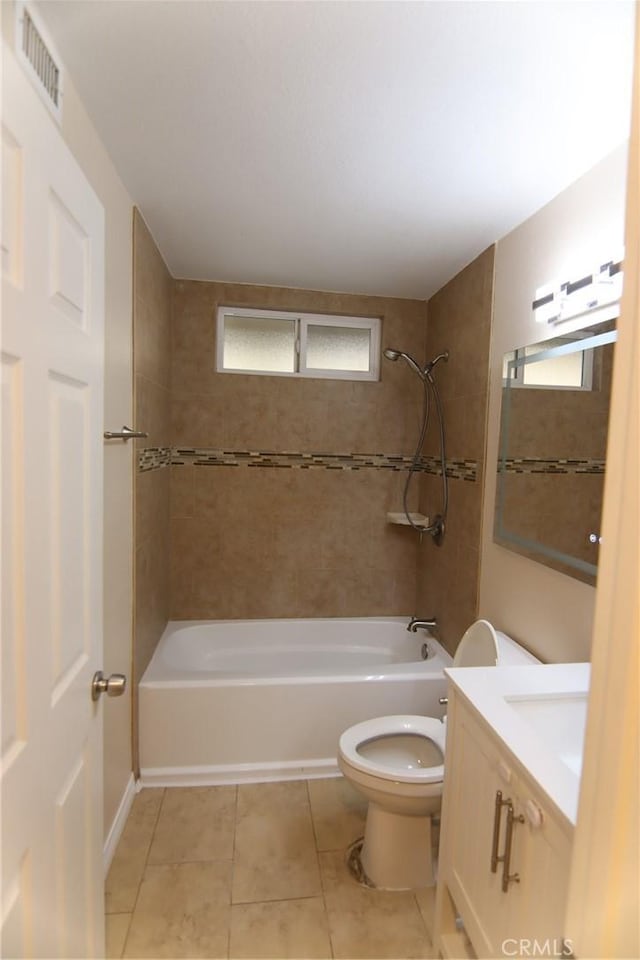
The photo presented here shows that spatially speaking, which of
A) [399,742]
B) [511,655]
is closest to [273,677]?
[399,742]

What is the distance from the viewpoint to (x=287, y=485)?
3.00 metres

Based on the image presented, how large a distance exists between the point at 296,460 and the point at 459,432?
1.00m

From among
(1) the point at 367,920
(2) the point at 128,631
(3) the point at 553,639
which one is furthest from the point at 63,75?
(1) the point at 367,920

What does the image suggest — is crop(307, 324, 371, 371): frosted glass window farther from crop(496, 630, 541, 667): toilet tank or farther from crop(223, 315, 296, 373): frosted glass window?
crop(496, 630, 541, 667): toilet tank

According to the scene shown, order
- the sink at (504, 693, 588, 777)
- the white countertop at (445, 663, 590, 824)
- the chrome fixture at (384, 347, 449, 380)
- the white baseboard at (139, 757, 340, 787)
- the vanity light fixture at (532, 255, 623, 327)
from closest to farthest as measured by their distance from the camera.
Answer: the white countertop at (445, 663, 590, 824)
the sink at (504, 693, 588, 777)
the vanity light fixture at (532, 255, 623, 327)
the white baseboard at (139, 757, 340, 787)
the chrome fixture at (384, 347, 449, 380)

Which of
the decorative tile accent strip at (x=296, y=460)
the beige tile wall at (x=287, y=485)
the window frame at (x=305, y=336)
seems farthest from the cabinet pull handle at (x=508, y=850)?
the window frame at (x=305, y=336)

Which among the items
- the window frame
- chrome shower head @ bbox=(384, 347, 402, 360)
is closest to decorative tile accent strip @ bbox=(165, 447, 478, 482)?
the window frame

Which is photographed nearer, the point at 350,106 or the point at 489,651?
the point at 350,106

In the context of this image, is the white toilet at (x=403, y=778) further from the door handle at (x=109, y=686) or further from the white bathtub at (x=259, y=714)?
the door handle at (x=109, y=686)

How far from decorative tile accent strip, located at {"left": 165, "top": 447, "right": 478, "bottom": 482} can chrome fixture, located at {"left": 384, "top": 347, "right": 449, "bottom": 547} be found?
0.07 meters

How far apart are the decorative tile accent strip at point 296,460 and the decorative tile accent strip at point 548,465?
2.47 ft

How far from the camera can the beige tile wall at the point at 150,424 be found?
2051mm

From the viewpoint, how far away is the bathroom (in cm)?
164

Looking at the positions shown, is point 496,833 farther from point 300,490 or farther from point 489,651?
point 300,490
